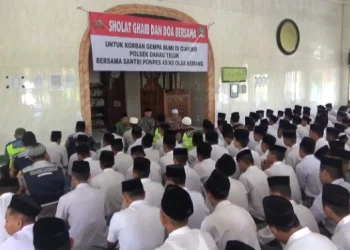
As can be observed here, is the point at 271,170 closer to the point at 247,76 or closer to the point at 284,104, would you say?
the point at 247,76

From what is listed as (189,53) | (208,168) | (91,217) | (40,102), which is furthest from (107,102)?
(91,217)

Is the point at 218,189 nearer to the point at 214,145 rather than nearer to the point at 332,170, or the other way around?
the point at 332,170

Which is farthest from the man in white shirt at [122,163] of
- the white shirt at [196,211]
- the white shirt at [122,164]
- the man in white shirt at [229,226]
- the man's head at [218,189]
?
the man in white shirt at [229,226]

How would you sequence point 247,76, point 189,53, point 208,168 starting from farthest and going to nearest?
1. point 247,76
2. point 189,53
3. point 208,168

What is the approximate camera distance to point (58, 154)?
5023 millimetres

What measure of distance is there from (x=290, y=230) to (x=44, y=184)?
227 cm

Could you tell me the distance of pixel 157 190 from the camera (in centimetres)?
316

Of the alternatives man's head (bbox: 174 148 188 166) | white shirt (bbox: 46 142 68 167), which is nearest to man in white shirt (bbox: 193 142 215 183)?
man's head (bbox: 174 148 188 166)

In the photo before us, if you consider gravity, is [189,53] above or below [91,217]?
above

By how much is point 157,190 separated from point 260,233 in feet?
3.03

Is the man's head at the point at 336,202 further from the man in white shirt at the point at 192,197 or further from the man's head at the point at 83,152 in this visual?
the man's head at the point at 83,152

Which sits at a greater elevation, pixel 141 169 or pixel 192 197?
pixel 141 169

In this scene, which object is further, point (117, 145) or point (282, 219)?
point (117, 145)

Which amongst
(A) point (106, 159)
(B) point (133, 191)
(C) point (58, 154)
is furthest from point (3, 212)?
(C) point (58, 154)
